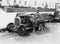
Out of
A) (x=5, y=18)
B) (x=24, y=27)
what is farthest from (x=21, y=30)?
(x=5, y=18)

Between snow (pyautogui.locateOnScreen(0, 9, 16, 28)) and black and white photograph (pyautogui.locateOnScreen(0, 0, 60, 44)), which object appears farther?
snow (pyautogui.locateOnScreen(0, 9, 16, 28))

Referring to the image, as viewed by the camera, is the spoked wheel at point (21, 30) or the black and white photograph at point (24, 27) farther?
the spoked wheel at point (21, 30)

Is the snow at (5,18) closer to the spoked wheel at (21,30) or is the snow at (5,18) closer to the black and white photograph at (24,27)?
the black and white photograph at (24,27)

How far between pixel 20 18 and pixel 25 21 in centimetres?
34

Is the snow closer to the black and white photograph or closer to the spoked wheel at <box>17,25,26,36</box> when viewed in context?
the black and white photograph

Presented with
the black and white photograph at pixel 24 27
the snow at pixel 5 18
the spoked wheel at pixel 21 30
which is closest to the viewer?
the black and white photograph at pixel 24 27

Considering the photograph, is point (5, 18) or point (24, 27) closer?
point (24, 27)

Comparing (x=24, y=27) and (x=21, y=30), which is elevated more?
(x=24, y=27)

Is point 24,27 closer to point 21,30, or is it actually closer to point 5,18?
point 21,30

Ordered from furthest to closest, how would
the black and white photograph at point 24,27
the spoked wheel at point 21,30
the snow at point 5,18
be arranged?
the snow at point 5,18 → the spoked wheel at point 21,30 → the black and white photograph at point 24,27

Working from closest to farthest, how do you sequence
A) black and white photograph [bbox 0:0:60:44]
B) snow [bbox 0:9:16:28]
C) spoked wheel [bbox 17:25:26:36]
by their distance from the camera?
black and white photograph [bbox 0:0:60:44]
spoked wheel [bbox 17:25:26:36]
snow [bbox 0:9:16:28]

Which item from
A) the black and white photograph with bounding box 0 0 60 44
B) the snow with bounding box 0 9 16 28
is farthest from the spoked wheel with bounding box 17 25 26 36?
the snow with bounding box 0 9 16 28

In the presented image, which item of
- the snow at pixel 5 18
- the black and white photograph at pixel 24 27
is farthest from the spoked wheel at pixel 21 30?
the snow at pixel 5 18

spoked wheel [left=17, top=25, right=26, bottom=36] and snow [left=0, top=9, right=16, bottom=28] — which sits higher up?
snow [left=0, top=9, right=16, bottom=28]
